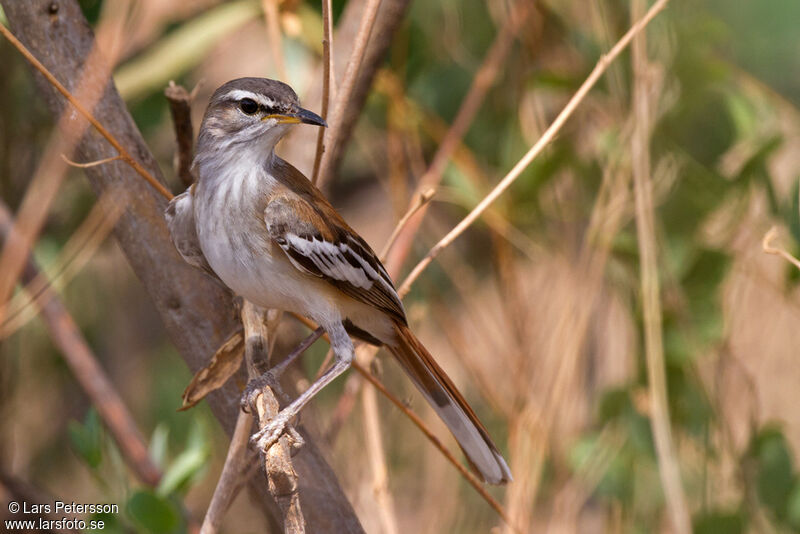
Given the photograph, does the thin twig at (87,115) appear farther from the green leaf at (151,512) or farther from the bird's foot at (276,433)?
the green leaf at (151,512)

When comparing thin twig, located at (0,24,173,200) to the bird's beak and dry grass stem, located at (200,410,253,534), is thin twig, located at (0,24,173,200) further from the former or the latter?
dry grass stem, located at (200,410,253,534)

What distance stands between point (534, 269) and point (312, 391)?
2929mm

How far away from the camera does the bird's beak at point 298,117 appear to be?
2.34 meters

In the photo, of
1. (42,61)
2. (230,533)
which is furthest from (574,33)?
(230,533)

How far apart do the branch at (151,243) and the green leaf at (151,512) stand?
25 centimetres

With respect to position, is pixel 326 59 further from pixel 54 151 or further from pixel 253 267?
pixel 54 151

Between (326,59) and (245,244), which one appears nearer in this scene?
(326,59)

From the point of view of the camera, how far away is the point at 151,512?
2539mm

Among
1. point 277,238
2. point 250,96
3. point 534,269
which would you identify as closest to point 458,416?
point 277,238

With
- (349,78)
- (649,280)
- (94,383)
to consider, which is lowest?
(649,280)

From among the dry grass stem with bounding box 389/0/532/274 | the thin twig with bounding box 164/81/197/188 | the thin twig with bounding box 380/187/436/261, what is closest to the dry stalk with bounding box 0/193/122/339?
the thin twig with bounding box 164/81/197/188

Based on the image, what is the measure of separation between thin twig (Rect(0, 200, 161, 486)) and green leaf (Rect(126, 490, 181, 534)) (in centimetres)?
47

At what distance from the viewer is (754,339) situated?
419cm

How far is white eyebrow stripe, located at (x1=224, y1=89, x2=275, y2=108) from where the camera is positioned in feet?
8.24
